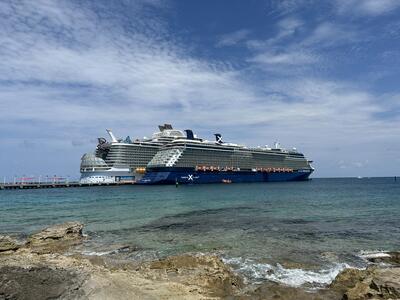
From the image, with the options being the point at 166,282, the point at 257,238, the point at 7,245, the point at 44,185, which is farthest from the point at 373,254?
the point at 44,185

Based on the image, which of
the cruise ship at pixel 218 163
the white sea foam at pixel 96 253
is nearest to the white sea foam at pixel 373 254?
the white sea foam at pixel 96 253

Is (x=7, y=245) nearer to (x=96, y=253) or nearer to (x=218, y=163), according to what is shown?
(x=96, y=253)

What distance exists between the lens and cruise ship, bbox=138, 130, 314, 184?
293ft

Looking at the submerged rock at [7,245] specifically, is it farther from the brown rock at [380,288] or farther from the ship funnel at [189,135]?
the ship funnel at [189,135]

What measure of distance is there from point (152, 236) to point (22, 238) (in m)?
7.30

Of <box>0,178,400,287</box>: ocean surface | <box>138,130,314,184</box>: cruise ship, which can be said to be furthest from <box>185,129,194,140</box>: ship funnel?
<box>0,178,400,287</box>: ocean surface

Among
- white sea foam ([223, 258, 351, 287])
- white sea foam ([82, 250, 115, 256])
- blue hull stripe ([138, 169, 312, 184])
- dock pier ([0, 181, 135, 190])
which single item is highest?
blue hull stripe ([138, 169, 312, 184])

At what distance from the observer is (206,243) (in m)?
18.1

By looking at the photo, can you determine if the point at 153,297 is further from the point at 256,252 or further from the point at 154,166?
the point at 154,166

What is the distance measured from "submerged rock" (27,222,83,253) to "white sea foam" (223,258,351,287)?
868cm

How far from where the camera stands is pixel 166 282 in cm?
984

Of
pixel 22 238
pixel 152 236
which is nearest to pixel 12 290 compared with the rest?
pixel 152 236

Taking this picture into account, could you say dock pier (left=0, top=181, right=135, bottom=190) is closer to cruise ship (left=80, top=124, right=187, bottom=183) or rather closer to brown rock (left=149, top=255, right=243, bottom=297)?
cruise ship (left=80, top=124, right=187, bottom=183)

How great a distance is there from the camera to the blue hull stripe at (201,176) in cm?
8844
